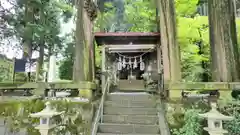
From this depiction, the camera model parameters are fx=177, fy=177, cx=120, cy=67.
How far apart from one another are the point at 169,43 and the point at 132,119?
296 centimetres

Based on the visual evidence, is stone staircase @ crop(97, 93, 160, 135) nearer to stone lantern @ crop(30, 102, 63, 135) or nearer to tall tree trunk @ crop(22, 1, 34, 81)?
stone lantern @ crop(30, 102, 63, 135)

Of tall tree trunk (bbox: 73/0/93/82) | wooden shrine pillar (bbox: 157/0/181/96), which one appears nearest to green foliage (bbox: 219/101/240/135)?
wooden shrine pillar (bbox: 157/0/181/96)

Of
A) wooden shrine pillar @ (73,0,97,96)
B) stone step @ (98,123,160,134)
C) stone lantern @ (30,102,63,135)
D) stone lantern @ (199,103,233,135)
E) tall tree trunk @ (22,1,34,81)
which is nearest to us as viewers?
stone lantern @ (199,103,233,135)

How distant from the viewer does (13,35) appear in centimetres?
1104

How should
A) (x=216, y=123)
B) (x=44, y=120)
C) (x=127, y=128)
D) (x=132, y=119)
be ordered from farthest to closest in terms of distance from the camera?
1. (x=132, y=119)
2. (x=127, y=128)
3. (x=44, y=120)
4. (x=216, y=123)

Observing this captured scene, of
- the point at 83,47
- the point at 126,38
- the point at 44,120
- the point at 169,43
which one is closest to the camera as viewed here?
the point at 44,120

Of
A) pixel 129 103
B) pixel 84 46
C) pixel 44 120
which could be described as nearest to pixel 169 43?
pixel 129 103

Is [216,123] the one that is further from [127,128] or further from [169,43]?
[169,43]

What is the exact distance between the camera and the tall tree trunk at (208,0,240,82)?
229 inches

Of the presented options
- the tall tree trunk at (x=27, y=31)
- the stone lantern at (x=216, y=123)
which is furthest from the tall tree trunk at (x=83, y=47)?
the tall tree trunk at (x=27, y=31)

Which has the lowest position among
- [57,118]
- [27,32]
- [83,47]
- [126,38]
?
[57,118]

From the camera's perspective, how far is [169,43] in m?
6.36

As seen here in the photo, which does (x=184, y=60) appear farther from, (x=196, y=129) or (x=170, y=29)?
(x=196, y=129)

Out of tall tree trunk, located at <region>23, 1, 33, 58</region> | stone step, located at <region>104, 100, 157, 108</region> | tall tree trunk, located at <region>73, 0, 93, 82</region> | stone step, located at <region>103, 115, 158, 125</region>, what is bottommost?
stone step, located at <region>103, 115, 158, 125</region>
